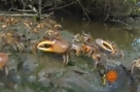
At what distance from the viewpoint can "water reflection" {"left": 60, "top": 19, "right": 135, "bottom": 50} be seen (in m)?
7.94

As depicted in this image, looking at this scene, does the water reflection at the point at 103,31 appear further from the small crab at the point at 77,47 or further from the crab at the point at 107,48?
the small crab at the point at 77,47

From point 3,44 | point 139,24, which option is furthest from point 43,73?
point 139,24

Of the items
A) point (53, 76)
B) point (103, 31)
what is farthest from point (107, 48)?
point (103, 31)

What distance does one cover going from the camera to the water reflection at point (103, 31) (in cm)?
794

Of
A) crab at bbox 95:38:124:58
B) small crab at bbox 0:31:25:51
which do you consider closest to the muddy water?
small crab at bbox 0:31:25:51

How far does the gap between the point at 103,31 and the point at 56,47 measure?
4.59m

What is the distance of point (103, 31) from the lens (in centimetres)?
888

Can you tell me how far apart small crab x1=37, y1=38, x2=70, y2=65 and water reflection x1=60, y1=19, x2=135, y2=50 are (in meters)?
2.76

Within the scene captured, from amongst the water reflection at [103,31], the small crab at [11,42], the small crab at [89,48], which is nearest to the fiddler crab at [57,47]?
the small crab at [89,48]

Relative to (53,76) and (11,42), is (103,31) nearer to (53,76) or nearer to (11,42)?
(11,42)

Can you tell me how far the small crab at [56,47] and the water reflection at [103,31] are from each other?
276 centimetres

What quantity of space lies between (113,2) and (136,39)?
253 centimetres

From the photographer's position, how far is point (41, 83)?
4.28m

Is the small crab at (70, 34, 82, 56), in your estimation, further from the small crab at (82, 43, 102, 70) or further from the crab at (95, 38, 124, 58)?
the crab at (95, 38, 124, 58)
